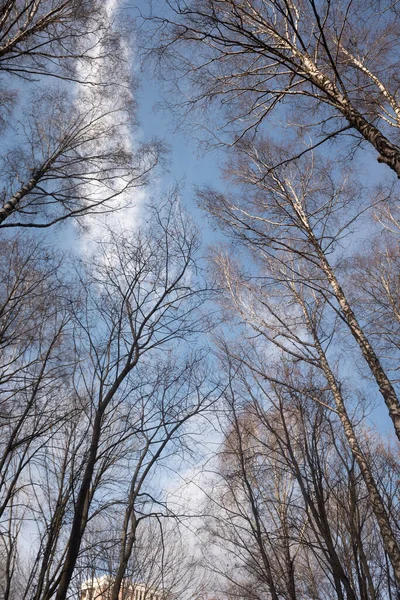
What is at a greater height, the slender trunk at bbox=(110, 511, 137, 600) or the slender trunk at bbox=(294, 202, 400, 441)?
the slender trunk at bbox=(294, 202, 400, 441)

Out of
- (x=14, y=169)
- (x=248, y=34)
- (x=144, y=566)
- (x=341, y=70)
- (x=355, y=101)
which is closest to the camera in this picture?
(x=248, y=34)

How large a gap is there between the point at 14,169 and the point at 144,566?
38.0 ft

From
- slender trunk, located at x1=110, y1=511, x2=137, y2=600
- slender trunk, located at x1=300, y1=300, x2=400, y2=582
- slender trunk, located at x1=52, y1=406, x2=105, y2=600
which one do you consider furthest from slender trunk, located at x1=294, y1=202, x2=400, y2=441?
slender trunk, located at x1=110, y1=511, x2=137, y2=600

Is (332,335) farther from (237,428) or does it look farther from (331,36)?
(331,36)

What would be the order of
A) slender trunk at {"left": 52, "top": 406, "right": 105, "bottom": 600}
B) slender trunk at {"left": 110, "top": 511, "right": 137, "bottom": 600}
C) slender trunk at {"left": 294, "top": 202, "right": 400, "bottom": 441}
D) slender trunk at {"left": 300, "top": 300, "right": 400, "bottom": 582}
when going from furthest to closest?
slender trunk at {"left": 110, "top": 511, "right": 137, "bottom": 600}, slender trunk at {"left": 294, "top": 202, "right": 400, "bottom": 441}, slender trunk at {"left": 300, "top": 300, "right": 400, "bottom": 582}, slender trunk at {"left": 52, "top": 406, "right": 105, "bottom": 600}

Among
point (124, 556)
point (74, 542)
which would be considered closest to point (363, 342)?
point (74, 542)

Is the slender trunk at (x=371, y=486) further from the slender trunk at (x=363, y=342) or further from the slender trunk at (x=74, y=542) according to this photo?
the slender trunk at (x=74, y=542)

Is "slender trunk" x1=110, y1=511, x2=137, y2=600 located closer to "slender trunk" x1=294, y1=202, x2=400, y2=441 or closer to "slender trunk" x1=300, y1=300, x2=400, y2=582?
"slender trunk" x1=300, y1=300, x2=400, y2=582

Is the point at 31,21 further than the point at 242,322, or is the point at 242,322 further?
the point at 242,322

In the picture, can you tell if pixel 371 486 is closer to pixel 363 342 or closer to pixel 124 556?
pixel 363 342

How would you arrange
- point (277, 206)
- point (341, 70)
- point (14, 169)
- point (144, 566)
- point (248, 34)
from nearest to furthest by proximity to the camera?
point (248, 34) < point (14, 169) < point (341, 70) < point (277, 206) < point (144, 566)

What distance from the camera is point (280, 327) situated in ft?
26.9

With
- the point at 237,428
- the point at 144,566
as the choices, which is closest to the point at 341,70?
the point at 237,428

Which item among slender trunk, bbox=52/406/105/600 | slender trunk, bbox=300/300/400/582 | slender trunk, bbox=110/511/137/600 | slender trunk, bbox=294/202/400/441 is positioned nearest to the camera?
slender trunk, bbox=52/406/105/600
